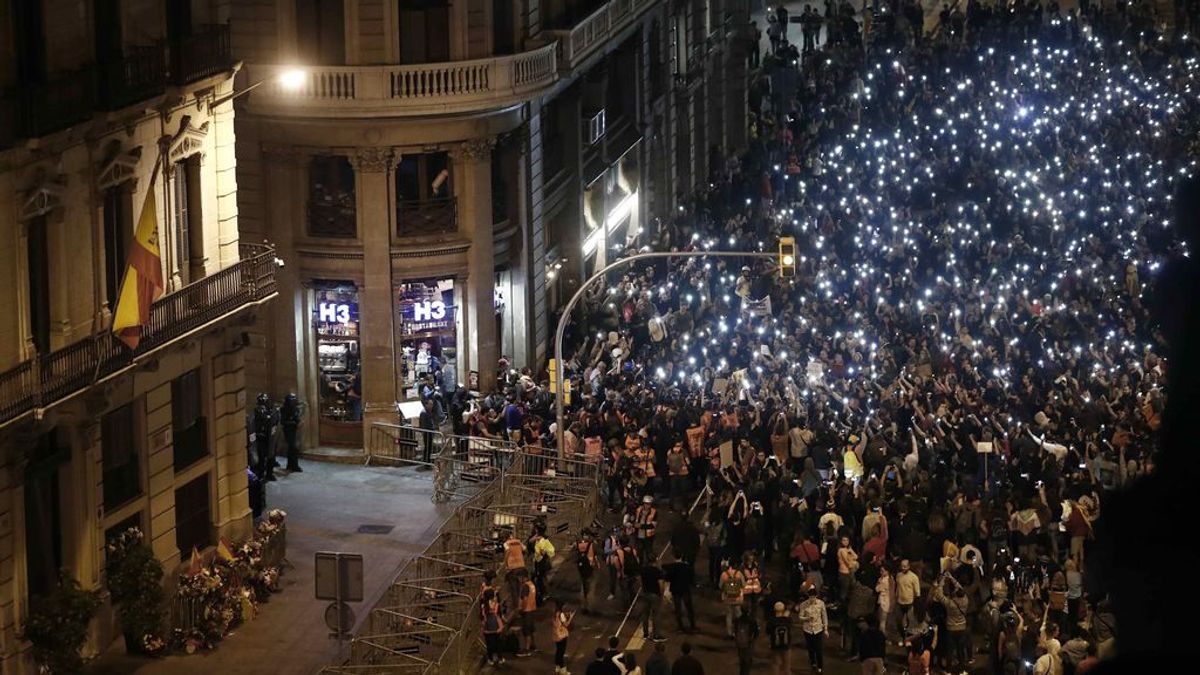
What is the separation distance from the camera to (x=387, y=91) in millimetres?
42375

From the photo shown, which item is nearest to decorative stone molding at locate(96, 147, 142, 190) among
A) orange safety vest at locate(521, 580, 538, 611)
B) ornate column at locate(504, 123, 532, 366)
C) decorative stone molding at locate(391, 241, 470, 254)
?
orange safety vest at locate(521, 580, 538, 611)

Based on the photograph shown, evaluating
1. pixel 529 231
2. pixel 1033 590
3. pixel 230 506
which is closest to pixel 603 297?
pixel 529 231

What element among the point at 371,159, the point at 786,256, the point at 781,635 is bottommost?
the point at 781,635

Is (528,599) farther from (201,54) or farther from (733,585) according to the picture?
(201,54)

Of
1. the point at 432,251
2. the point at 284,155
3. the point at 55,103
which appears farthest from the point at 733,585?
the point at 284,155

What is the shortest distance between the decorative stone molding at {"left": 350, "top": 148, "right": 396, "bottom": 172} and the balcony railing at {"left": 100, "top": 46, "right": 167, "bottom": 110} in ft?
42.4

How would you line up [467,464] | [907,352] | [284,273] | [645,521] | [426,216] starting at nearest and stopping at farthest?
[645,521], [467,464], [284,273], [907,352], [426,216]

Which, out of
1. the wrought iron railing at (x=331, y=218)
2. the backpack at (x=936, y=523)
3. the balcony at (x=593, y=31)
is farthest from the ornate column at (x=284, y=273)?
the backpack at (x=936, y=523)

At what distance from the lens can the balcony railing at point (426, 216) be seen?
44250 mm

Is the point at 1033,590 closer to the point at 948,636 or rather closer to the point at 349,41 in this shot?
the point at 948,636

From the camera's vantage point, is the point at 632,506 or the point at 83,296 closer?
the point at 83,296

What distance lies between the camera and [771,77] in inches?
3044

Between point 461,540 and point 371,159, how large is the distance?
1290 cm

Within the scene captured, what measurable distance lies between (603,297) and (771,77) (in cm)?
2673
